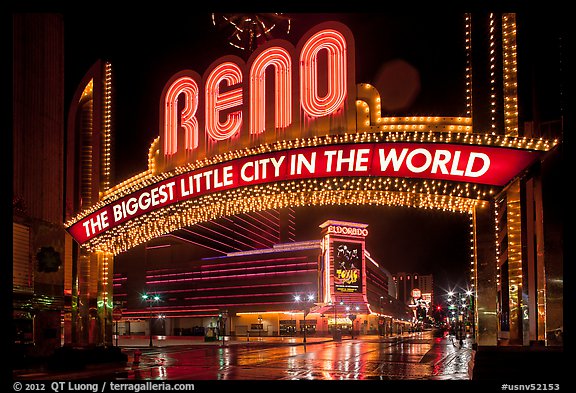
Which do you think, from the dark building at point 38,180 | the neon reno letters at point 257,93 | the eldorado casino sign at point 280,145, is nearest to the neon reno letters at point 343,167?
the eldorado casino sign at point 280,145

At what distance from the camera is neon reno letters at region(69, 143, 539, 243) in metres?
13.6

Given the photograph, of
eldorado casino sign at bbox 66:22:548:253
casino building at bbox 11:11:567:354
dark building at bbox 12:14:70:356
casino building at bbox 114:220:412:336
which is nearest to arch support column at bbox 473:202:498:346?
casino building at bbox 11:11:567:354

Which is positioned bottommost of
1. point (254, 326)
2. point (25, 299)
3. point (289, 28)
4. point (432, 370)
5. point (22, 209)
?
point (254, 326)

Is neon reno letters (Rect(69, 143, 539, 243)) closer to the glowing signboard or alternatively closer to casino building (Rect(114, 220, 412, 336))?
casino building (Rect(114, 220, 412, 336))

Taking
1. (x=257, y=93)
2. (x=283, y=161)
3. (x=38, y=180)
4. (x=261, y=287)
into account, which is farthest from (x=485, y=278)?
(x=261, y=287)

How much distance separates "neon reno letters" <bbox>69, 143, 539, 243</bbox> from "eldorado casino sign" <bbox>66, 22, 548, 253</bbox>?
0.02 m

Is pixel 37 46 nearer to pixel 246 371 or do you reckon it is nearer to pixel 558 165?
pixel 246 371

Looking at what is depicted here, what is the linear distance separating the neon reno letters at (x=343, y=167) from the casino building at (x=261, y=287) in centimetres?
7527

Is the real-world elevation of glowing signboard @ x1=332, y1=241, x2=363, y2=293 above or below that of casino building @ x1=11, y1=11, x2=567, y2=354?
below

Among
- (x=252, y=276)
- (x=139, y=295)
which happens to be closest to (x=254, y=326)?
(x=252, y=276)

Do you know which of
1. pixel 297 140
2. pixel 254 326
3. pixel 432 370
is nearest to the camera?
pixel 297 140

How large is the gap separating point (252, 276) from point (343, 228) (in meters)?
20.8

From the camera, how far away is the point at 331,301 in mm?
98062

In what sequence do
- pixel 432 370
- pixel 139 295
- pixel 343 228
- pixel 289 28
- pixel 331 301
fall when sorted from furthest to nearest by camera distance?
1. pixel 139 295
2. pixel 343 228
3. pixel 331 301
4. pixel 432 370
5. pixel 289 28
